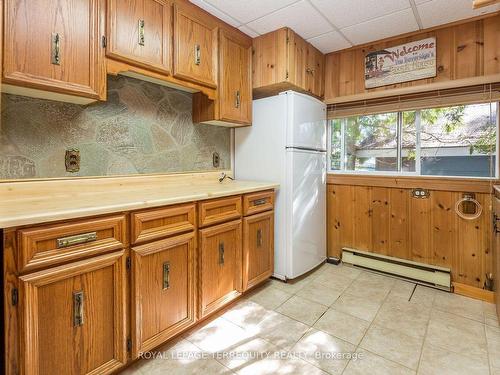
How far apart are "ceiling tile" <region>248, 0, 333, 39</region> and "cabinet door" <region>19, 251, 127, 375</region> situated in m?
2.07

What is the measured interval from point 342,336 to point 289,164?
1.36 meters

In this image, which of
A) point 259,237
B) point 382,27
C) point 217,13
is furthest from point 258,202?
point 382,27

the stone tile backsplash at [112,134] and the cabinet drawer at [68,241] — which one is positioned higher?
the stone tile backsplash at [112,134]

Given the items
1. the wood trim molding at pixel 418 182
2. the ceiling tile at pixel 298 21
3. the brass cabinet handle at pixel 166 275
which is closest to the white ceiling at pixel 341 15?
the ceiling tile at pixel 298 21

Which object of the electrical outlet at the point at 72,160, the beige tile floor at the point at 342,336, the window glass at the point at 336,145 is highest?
the window glass at the point at 336,145

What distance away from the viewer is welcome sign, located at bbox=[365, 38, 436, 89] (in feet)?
7.81

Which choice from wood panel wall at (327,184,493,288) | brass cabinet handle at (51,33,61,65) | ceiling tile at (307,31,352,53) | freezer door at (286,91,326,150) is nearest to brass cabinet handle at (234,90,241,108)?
freezer door at (286,91,326,150)

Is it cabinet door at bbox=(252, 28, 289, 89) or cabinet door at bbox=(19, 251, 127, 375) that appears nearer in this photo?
cabinet door at bbox=(19, 251, 127, 375)

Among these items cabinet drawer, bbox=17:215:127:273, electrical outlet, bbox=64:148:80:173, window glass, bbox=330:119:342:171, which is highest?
window glass, bbox=330:119:342:171

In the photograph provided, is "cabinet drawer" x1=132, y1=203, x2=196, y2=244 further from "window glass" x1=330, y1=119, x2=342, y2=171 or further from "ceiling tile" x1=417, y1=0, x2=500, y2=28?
"ceiling tile" x1=417, y1=0, x2=500, y2=28

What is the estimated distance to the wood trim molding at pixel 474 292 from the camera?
7.29ft

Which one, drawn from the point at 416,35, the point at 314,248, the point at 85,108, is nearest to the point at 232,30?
the point at 85,108

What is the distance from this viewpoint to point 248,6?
2.02 meters

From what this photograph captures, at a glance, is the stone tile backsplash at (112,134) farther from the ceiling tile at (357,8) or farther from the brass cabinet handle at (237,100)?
the ceiling tile at (357,8)
